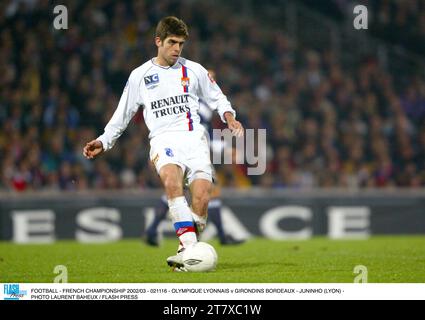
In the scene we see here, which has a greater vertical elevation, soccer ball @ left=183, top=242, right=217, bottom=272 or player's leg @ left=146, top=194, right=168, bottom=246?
soccer ball @ left=183, top=242, right=217, bottom=272

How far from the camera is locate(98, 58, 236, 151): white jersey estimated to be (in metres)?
7.88

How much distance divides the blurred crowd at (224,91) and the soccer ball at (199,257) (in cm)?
759

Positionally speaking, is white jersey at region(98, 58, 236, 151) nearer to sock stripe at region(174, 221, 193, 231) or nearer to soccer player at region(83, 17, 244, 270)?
soccer player at region(83, 17, 244, 270)

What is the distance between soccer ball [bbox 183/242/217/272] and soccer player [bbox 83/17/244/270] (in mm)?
169

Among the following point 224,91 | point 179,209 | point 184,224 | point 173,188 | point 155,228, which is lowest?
point 155,228

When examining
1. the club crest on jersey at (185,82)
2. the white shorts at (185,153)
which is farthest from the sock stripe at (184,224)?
the club crest on jersey at (185,82)

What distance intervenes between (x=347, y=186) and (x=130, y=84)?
868cm

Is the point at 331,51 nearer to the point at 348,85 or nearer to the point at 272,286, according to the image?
the point at 348,85

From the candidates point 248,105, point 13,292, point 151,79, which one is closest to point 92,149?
point 151,79

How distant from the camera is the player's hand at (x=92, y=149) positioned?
780 cm

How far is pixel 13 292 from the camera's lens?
269 inches

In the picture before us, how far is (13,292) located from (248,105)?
33.6 feet

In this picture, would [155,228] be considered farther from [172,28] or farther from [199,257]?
[172,28]

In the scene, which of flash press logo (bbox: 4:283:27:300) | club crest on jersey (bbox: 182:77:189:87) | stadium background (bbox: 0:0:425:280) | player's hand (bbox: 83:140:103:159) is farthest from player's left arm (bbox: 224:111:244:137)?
stadium background (bbox: 0:0:425:280)
